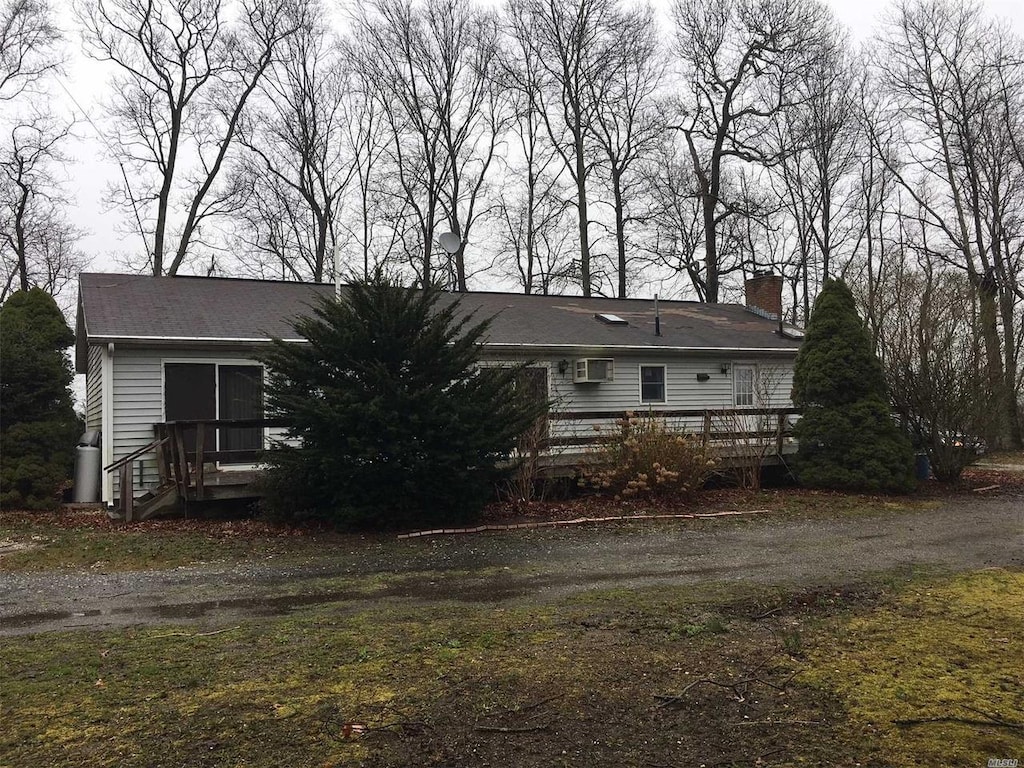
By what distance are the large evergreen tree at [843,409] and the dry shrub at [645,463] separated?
7.72 feet

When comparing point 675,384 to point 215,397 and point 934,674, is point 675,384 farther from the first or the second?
point 934,674

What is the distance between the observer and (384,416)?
9.01 m

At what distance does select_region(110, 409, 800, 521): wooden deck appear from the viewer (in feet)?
33.6

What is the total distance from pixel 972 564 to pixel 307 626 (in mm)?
5984

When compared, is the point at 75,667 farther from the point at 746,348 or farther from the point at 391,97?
the point at 391,97

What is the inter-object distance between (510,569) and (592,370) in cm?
847

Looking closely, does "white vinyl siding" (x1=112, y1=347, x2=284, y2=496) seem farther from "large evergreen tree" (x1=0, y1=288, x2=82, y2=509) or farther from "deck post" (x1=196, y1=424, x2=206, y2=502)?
"deck post" (x1=196, y1=424, x2=206, y2=502)

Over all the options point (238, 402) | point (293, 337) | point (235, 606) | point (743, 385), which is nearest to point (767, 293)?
point (743, 385)

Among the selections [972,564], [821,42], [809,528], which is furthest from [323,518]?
[821,42]

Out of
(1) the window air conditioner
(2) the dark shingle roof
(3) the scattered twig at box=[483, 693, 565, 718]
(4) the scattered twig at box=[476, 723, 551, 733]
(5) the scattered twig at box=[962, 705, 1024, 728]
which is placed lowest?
(5) the scattered twig at box=[962, 705, 1024, 728]

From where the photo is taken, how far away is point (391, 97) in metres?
27.8

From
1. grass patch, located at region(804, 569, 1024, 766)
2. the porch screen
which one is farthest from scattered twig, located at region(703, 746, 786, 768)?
the porch screen

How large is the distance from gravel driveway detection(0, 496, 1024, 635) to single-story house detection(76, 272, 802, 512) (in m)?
3.16

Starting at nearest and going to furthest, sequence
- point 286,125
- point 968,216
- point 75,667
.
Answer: point 75,667 < point 968,216 < point 286,125
